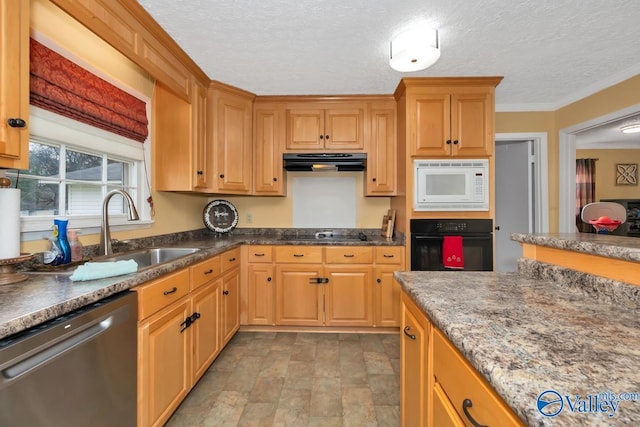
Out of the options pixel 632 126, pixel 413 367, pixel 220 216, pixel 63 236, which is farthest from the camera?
pixel 632 126

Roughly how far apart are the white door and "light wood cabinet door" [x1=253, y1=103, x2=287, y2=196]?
103 inches

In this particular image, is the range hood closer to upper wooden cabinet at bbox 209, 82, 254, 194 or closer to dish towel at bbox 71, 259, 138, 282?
upper wooden cabinet at bbox 209, 82, 254, 194

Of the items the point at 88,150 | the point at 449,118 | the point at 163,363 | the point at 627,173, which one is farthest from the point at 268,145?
the point at 627,173

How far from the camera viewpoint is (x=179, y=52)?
2064mm

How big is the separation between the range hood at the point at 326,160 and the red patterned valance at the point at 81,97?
1.32 meters

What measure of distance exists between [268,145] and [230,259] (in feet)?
4.13

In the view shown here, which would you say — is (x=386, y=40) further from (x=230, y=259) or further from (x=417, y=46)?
(x=230, y=259)

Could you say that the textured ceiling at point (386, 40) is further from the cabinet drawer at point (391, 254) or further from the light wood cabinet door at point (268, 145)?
the cabinet drawer at point (391, 254)

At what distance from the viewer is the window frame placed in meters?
1.41

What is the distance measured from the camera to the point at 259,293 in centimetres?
271

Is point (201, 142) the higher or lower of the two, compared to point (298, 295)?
higher

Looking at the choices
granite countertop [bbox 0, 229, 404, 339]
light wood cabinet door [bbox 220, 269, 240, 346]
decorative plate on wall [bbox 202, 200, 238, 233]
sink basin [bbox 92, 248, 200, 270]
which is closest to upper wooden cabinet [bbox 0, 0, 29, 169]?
granite countertop [bbox 0, 229, 404, 339]

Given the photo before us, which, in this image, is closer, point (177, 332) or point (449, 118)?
point (177, 332)

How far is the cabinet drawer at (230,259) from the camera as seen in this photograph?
2.28 meters
